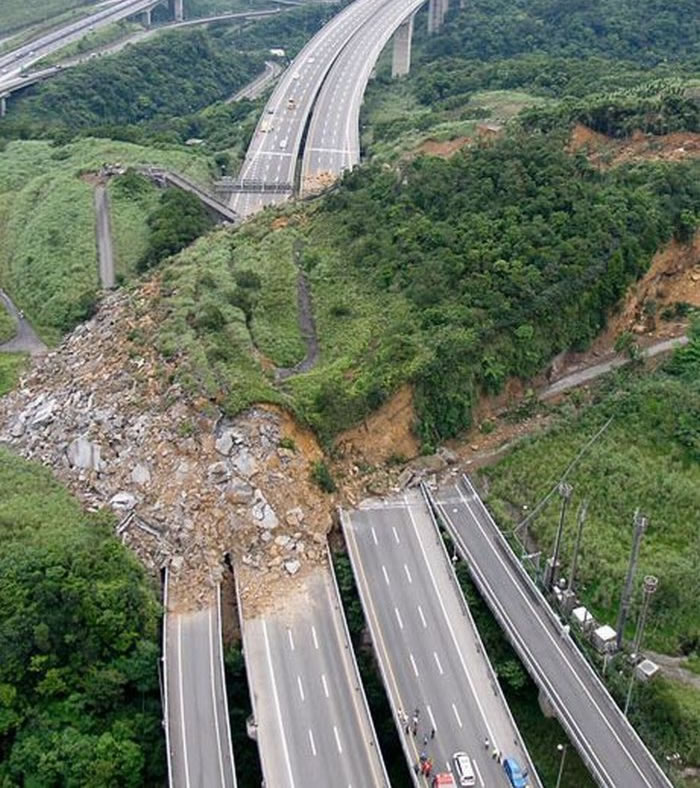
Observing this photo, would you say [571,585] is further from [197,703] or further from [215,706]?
[197,703]

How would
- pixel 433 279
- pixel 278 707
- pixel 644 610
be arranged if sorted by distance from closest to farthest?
pixel 278 707
pixel 644 610
pixel 433 279

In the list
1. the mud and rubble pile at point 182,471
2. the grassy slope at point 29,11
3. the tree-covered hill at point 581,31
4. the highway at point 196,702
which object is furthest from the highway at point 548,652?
the grassy slope at point 29,11

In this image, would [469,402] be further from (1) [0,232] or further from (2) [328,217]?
(1) [0,232]

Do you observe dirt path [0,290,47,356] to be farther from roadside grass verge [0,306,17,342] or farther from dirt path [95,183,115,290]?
dirt path [95,183,115,290]

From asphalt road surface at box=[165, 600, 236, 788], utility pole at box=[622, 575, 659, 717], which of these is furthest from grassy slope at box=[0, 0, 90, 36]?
utility pole at box=[622, 575, 659, 717]

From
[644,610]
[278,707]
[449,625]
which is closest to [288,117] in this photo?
[449,625]
